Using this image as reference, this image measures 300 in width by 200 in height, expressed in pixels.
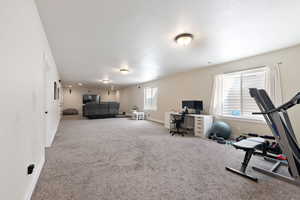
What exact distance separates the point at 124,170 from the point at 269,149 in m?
2.93

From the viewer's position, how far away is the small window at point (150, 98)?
8083 millimetres

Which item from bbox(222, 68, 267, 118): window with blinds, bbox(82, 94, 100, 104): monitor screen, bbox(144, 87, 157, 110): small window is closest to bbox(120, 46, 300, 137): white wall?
bbox(222, 68, 267, 118): window with blinds

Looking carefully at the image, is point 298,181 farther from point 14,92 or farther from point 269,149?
point 14,92

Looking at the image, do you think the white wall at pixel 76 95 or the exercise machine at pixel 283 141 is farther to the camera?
the white wall at pixel 76 95

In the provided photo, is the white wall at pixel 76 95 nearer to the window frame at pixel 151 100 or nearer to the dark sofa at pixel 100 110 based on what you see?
the dark sofa at pixel 100 110

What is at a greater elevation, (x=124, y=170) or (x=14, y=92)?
(x=14, y=92)

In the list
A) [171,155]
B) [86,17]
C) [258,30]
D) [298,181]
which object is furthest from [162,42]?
[298,181]

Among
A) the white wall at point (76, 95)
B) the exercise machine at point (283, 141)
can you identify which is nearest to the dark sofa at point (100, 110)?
the white wall at point (76, 95)

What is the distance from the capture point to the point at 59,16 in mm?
1997

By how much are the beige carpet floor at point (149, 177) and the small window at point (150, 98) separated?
5.09 metres

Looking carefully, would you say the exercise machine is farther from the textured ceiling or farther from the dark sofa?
the dark sofa

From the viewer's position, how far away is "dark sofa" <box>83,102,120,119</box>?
8.76 meters

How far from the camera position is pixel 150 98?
852cm

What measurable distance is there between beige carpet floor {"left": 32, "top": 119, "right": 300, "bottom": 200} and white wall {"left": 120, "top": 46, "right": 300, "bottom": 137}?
1373mm
